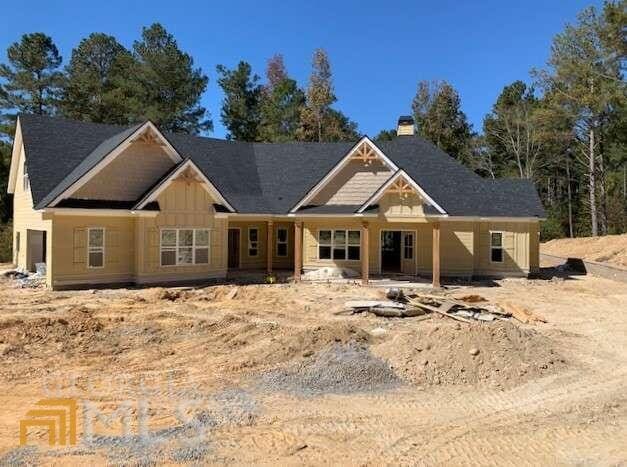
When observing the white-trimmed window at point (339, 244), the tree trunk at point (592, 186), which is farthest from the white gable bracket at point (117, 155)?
the tree trunk at point (592, 186)

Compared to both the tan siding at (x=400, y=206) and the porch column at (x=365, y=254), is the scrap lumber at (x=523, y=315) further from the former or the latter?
the tan siding at (x=400, y=206)

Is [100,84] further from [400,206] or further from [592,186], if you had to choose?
[592,186]

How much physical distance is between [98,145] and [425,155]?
51.3ft

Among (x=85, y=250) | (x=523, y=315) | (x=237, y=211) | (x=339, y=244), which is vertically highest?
(x=237, y=211)

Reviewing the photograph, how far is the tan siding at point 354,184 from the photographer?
71.3 ft

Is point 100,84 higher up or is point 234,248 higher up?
point 100,84

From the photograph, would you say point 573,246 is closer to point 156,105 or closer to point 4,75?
point 156,105

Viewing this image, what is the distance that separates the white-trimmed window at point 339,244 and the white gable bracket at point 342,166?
186 cm

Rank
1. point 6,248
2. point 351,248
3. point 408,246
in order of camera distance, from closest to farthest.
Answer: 1. point 351,248
2. point 408,246
3. point 6,248

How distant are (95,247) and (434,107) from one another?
39463 mm

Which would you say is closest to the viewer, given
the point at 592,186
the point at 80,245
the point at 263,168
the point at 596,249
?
the point at 80,245

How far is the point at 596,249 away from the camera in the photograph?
31.5 meters

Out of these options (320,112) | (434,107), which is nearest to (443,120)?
(434,107)

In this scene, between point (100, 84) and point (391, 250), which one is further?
point (100, 84)
